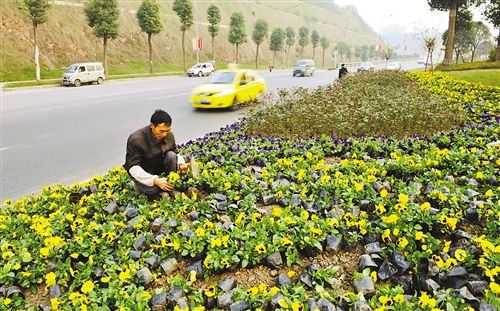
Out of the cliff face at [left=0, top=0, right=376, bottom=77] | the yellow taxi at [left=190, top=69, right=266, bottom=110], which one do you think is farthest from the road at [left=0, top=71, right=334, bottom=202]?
the cliff face at [left=0, top=0, right=376, bottom=77]

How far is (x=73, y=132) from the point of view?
9.73 meters

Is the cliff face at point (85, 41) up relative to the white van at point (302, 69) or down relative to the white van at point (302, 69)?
up

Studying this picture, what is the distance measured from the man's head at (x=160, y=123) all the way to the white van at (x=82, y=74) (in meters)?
23.0

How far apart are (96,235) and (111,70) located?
127 ft

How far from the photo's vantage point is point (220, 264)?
3.07 metres

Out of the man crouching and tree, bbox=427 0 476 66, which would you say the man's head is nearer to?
the man crouching

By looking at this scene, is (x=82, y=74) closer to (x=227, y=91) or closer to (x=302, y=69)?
(x=227, y=91)

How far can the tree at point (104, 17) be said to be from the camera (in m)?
30.9

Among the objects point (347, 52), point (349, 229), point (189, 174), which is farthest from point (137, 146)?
point (347, 52)

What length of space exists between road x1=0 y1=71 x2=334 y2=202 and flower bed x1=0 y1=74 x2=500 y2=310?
2055mm

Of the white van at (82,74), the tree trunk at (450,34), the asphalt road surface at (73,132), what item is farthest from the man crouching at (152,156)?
the tree trunk at (450,34)

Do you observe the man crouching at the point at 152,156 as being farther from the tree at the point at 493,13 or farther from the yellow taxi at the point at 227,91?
the tree at the point at 493,13

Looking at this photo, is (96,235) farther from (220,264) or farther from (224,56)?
(224,56)

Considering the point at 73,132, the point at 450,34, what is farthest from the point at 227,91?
the point at 450,34
